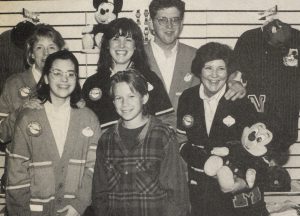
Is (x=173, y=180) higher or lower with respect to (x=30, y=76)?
lower

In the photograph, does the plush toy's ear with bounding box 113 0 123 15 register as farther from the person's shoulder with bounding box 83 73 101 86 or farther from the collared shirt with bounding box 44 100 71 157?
the collared shirt with bounding box 44 100 71 157

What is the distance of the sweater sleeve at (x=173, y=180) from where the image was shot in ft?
6.59

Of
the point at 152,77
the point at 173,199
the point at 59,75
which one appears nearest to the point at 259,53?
the point at 152,77

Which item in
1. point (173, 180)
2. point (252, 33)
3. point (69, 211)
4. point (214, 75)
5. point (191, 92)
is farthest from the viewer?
point (252, 33)

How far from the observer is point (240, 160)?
2.26m

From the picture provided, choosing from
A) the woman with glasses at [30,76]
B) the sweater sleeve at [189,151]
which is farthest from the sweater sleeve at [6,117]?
the sweater sleeve at [189,151]

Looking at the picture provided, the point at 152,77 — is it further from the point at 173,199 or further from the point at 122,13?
the point at 173,199

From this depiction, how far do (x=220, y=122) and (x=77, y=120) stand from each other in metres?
0.85

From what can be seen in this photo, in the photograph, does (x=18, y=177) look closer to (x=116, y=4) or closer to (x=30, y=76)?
(x=30, y=76)

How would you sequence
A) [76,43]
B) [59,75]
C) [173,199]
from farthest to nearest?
[76,43] → [59,75] → [173,199]

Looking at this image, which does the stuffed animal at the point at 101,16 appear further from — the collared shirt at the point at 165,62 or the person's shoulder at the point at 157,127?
the person's shoulder at the point at 157,127

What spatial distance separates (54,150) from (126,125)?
0.44 meters

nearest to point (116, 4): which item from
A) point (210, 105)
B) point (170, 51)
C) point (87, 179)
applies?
point (170, 51)

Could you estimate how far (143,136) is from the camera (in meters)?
2.05
